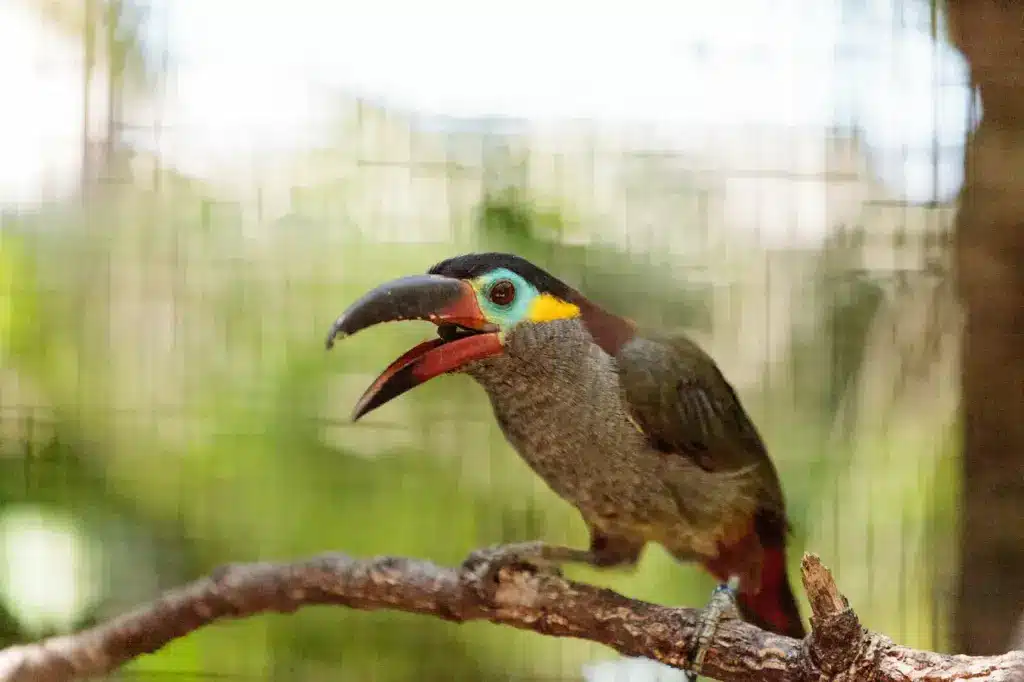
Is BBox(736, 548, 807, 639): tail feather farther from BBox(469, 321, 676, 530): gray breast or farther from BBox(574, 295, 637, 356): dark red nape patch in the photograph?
BBox(574, 295, 637, 356): dark red nape patch

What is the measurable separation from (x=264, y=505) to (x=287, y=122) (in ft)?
2.00

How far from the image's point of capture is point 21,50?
1.30 meters

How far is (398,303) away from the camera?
0.90 metres

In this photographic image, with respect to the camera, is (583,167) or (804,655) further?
(583,167)

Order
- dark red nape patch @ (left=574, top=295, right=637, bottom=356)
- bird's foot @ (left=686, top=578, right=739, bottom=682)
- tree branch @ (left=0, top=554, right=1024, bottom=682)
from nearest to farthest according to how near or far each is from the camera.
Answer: tree branch @ (left=0, top=554, right=1024, bottom=682), bird's foot @ (left=686, top=578, right=739, bottom=682), dark red nape patch @ (left=574, top=295, right=637, bottom=356)

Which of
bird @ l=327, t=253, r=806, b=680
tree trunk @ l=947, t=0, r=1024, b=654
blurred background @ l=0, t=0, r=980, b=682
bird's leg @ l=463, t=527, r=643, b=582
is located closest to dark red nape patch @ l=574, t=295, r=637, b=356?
bird @ l=327, t=253, r=806, b=680

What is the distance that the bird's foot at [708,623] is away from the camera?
92cm

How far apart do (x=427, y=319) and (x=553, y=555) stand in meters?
0.41

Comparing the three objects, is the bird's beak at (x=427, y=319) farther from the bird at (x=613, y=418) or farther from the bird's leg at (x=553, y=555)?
the bird's leg at (x=553, y=555)

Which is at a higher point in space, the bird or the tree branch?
the bird

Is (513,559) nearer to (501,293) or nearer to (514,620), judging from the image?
(514,620)

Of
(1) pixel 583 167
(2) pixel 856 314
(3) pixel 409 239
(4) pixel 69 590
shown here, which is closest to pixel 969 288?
(2) pixel 856 314

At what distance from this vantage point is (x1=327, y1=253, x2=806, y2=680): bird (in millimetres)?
957

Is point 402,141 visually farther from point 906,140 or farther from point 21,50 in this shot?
point 906,140
